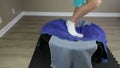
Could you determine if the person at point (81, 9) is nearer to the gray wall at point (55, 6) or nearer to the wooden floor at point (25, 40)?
the wooden floor at point (25, 40)

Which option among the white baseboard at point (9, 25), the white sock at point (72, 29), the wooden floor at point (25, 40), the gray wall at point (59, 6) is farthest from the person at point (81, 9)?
the gray wall at point (59, 6)

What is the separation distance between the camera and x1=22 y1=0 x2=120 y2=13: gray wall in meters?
4.64

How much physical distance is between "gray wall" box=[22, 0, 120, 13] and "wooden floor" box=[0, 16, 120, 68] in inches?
12.9

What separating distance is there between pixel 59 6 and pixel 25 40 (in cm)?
179

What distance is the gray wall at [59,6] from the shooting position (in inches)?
183

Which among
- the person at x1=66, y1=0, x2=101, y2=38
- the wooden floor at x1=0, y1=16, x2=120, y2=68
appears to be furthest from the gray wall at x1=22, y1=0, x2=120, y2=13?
the person at x1=66, y1=0, x2=101, y2=38

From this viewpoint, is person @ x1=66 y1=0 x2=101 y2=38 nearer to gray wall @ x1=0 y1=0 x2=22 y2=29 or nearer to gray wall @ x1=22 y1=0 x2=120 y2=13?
gray wall @ x1=0 y1=0 x2=22 y2=29

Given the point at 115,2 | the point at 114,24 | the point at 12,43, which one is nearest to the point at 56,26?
the point at 12,43

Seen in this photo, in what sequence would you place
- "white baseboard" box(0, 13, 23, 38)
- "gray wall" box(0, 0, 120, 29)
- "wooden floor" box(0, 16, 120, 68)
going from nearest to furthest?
1. "wooden floor" box(0, 16, 120, 68)
2. "white baseboard" box(0, 13, 23, 38)
3. "gray wall" box(0, 0, 120, 29)

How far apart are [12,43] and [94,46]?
5.18 feet

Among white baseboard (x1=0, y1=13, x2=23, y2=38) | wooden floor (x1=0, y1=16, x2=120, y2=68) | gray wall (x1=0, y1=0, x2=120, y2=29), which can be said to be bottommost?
wooden floor (x1=0, y1=16, x2=120, y2=68)

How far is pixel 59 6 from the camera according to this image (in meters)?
4.70

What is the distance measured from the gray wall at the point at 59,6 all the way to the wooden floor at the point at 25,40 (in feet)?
1.08

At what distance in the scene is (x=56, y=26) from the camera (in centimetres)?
256
